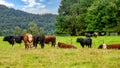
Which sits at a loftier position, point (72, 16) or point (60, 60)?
point (60, 60)

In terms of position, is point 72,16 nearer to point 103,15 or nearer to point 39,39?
point 103,15

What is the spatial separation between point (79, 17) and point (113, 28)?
11.2 m

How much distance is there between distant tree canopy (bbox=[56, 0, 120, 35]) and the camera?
3292 inches

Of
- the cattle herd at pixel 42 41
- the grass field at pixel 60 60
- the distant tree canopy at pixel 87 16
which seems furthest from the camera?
the distant tree canopy at pixel 87 16

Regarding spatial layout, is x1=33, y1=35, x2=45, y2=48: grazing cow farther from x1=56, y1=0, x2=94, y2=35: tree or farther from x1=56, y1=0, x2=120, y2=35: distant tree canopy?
x1=56, y1=0, x2=94, y2=35: tree

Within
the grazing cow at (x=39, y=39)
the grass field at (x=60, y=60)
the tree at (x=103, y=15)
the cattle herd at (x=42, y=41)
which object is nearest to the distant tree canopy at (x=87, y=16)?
the tree at (x=103, y=15)

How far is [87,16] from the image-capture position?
89.2 metres

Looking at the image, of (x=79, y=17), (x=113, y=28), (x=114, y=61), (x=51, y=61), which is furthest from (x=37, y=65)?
(x=79, y=17)

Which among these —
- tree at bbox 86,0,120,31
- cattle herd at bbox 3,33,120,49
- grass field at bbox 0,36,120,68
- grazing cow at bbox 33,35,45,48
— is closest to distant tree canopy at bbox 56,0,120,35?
tree at bbox 86,0,120,31

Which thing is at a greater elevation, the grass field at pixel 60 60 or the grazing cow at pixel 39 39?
the grass field at pixel 60 60

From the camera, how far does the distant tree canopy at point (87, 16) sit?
274 ft

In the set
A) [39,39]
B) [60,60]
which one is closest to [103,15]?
[39,39]

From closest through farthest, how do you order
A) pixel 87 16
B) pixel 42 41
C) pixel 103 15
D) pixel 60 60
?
1. pixel 60 60
2. pixel 42 41
3. pixel 103 15
4. pixel 87 16

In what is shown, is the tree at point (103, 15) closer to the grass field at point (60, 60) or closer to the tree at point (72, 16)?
the tree at point (72, 16)
